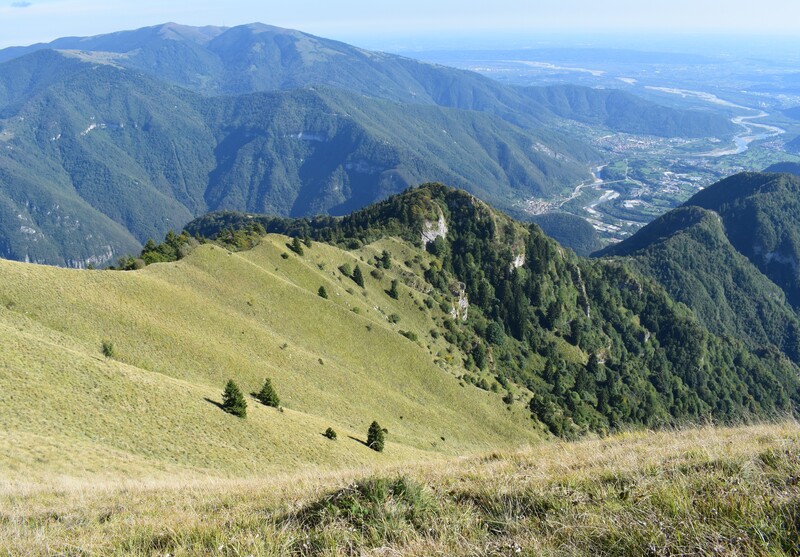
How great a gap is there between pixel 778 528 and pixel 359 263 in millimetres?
101337

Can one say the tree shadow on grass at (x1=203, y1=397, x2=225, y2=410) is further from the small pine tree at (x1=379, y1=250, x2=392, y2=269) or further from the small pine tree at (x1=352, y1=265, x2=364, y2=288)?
the small pine tree at (x1=379, y1=250, x2=392, y2=269)

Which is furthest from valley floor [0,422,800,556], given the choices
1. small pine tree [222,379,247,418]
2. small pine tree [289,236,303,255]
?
small pine tree [289,236,303,255]

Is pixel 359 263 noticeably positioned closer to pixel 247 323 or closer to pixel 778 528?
pixel 247 323

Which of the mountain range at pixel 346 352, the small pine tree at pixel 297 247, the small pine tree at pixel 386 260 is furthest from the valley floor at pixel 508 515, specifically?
the small pine tree at pixel 386 260

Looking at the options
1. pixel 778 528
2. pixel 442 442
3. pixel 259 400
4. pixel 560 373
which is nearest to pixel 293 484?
pixel 778 528

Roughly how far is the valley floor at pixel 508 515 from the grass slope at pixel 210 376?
1685 cm

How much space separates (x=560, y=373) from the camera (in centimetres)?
12750

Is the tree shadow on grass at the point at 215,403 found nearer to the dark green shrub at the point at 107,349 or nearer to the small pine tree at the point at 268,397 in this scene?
the small pine tree at the point at 268,397

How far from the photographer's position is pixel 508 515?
23.2 feet

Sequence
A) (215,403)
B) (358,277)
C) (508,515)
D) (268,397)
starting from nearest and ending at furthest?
1. (508,515)
2. (215,403)
3. (268,397)
4. (358,277)

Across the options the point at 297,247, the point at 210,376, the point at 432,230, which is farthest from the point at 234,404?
the point at 432,230

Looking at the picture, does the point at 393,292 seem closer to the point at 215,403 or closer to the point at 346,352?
the point at 346,352

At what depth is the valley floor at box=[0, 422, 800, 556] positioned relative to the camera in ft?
17.7

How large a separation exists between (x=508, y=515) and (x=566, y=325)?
157494 millimetres
